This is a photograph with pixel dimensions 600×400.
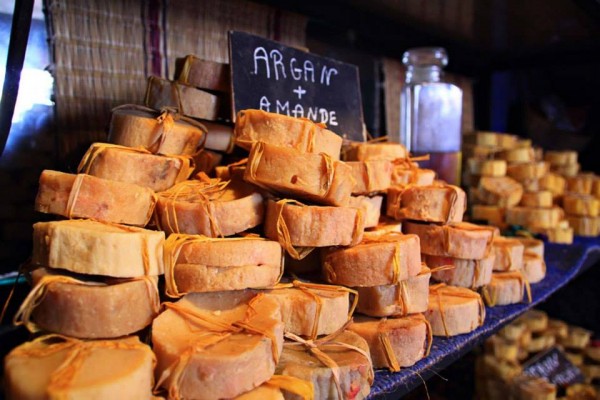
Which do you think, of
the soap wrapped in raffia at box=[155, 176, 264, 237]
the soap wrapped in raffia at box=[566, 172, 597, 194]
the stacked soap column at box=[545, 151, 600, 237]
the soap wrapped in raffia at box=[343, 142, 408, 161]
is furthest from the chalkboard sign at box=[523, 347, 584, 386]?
the soap wrapped in raffia at box=[155, 176, 264, 237]

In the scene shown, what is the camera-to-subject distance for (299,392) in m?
0.88

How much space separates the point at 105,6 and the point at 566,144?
3005 mm

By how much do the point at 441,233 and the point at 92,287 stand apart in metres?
0.94

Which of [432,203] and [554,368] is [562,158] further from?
[432,203]

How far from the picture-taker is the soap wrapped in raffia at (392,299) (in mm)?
1183

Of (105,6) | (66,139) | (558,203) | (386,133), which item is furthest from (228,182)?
(558,203)

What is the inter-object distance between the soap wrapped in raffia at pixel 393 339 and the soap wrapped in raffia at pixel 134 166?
0.56 m

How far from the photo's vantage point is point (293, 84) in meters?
1.59

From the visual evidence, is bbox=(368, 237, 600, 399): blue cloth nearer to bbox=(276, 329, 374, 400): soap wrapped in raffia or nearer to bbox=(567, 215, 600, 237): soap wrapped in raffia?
bbox=(276, 329, 374, 400): soap wrapped in raffia

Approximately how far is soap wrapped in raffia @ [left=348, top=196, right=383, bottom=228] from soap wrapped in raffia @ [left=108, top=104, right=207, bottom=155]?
0.46m

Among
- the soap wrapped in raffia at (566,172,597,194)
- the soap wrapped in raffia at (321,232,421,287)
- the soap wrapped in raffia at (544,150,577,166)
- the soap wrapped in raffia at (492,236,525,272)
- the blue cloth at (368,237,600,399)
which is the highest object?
the soap wrapped in raffia at (544,150,577,166)

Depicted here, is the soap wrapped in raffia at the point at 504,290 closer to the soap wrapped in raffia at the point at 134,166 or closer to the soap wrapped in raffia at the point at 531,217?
the soap wrapped in raffia at the point at 531,217

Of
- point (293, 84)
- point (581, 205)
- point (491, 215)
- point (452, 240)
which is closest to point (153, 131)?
point (293, 84)

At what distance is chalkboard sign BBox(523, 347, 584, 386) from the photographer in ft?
7.33
